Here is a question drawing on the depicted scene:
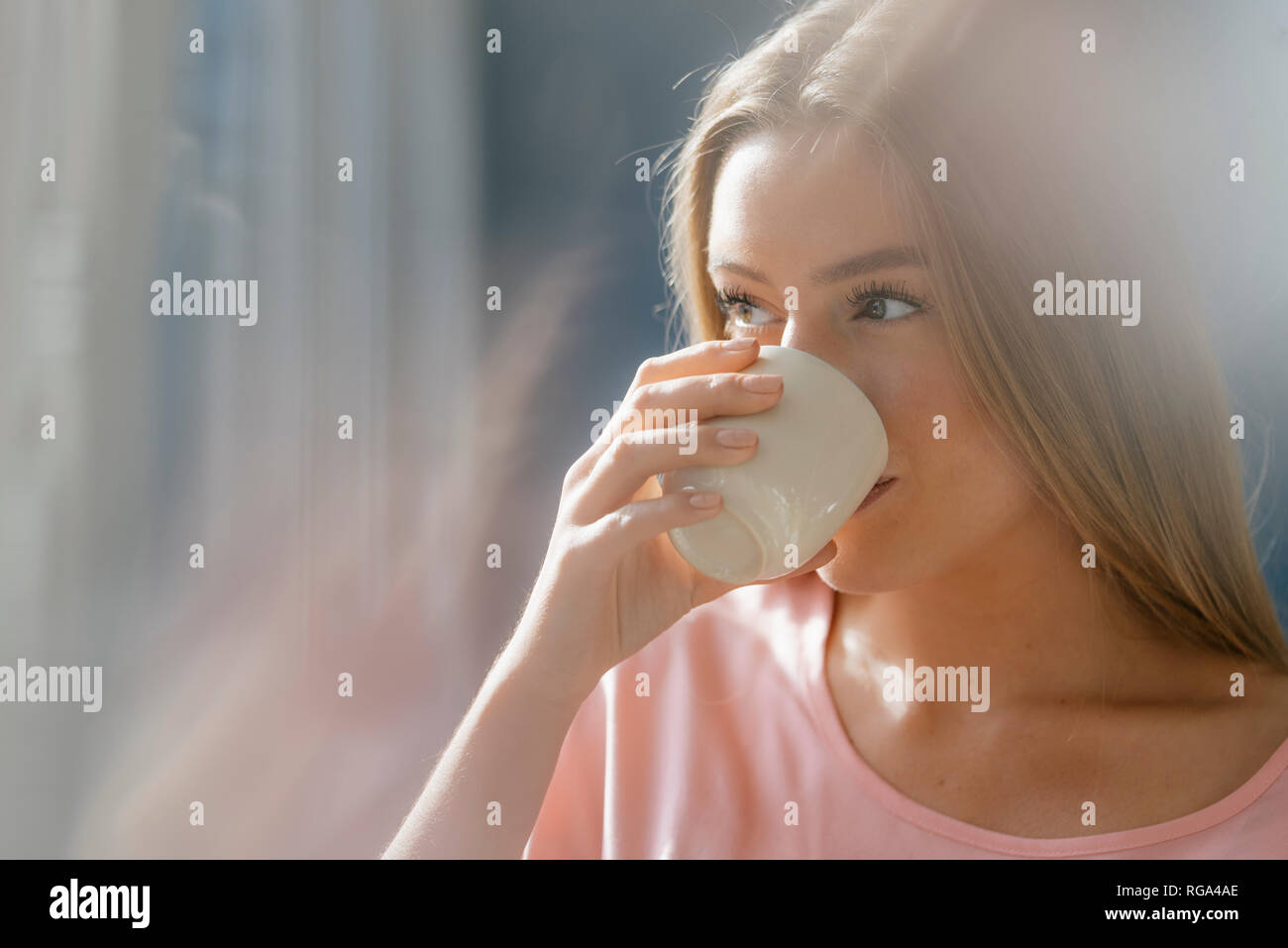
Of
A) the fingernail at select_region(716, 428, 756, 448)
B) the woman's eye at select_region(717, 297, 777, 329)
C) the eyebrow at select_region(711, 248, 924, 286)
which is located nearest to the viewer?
the fingernail at select_region(716, 428, 756, 448)

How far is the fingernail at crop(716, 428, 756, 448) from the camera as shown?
835mm

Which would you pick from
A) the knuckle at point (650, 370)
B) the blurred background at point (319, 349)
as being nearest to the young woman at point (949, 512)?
the knuckle at point (650, 370)

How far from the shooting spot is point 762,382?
85 centimetres

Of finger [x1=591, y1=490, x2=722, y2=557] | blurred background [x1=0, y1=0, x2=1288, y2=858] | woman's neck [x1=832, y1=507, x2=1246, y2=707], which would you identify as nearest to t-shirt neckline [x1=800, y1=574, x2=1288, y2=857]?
woman's neck [x1=832, y1=507, x2=1246, y2=707]

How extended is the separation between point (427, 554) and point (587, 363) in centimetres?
38

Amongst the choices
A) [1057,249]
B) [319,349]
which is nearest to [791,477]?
[1057,249]

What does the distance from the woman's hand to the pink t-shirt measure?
211mm

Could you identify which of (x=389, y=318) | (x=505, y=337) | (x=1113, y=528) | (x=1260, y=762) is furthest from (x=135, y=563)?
(x=1260, y=762)

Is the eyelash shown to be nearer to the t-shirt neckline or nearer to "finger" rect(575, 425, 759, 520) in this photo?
"finger" rect(575, 425, 759, 520)

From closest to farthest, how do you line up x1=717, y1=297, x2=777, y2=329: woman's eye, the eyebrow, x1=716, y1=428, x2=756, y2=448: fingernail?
x1=716, y1=428, x2=756, y2=448: fingernail
the eyebrow
x1=717, y1=297, x2=777, y2=329: woman's eye

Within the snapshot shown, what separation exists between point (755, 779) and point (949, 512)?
1.20 ft

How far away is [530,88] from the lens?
1.52 meters

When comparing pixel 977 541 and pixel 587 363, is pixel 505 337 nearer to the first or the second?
pixel 587 363

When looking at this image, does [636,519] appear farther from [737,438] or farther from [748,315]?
[748,315]
